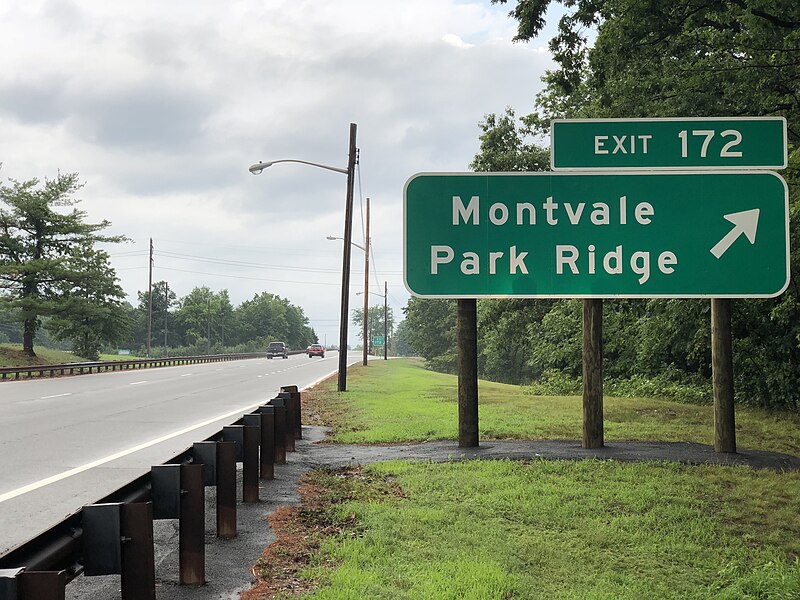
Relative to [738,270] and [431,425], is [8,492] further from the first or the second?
[738,270]

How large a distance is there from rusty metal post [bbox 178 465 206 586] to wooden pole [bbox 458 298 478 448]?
22.0 ft

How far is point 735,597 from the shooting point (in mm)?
5082

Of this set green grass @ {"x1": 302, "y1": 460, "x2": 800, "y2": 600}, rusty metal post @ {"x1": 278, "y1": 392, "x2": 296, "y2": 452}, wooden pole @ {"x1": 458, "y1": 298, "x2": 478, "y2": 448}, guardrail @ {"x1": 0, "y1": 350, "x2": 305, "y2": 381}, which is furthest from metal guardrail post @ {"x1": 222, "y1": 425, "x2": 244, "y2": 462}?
guardrail @ {"x1": 0, "y1": 350, "x2": 305, "y2": 381}

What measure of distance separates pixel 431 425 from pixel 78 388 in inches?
647

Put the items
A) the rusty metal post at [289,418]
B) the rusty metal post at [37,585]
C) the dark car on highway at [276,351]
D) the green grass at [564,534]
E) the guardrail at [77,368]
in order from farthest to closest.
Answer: the dark car on highway at [276,351] < the guardrail at [77,368] < the rusty metal post at [289,418] < the green grass at [564,534] < the rusty metal post at [37,585]

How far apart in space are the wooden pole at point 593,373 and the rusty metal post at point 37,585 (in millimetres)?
9186

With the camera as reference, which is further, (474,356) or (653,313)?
(653,313)

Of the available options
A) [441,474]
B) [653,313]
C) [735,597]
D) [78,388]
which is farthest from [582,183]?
[78,388]

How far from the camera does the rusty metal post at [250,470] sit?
25.7 feet

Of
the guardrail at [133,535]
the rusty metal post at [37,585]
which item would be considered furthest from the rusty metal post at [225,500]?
the rusty metal post at [37,585]

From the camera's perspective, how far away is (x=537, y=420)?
15633 millimetres

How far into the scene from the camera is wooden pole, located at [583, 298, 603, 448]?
1152cm

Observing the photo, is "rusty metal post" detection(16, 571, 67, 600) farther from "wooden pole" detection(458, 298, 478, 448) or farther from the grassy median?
"wooden pole" detection(458, 298, 478, 448)

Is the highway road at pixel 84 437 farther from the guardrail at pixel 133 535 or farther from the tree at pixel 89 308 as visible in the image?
the tree at pixel 89 308
